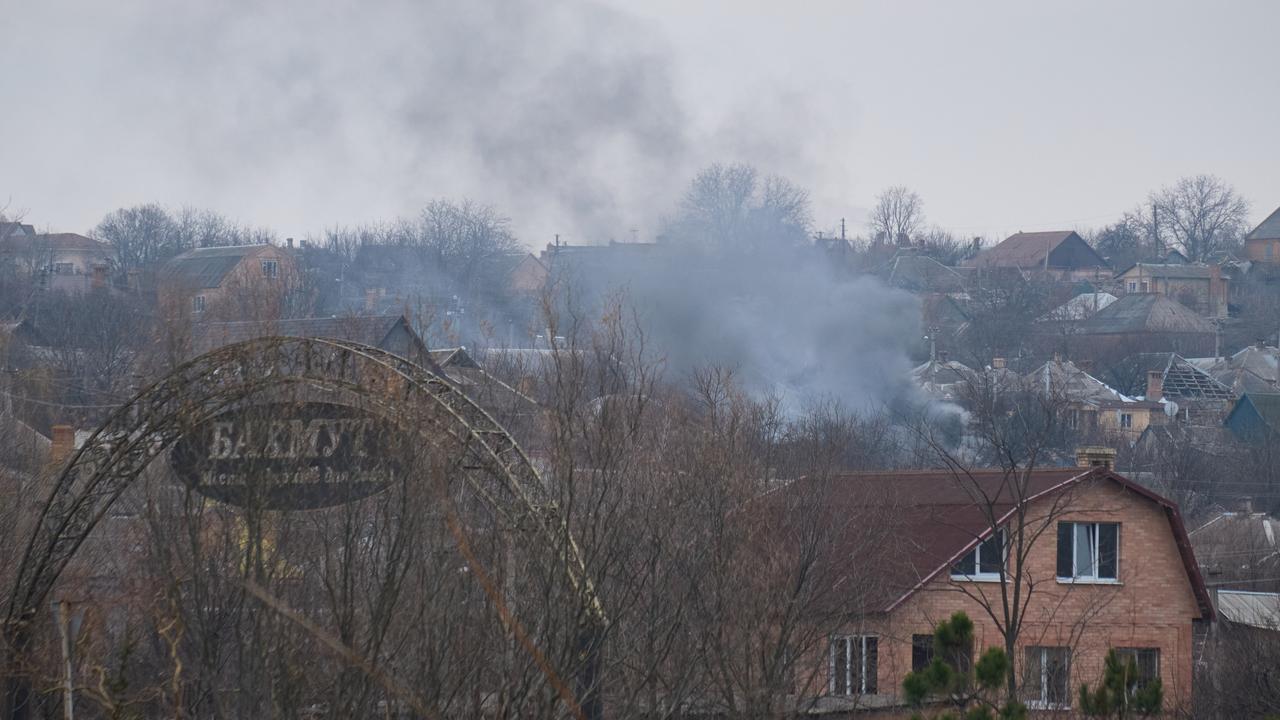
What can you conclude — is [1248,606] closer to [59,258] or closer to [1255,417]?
[1255,417]

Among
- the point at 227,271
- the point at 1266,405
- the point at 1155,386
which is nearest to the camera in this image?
the point at 1266,405

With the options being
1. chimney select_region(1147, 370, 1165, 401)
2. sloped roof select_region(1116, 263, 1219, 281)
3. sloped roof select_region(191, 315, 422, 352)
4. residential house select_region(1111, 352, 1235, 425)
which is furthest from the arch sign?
sloped roof select_region(1116, 263, 1219, 281)

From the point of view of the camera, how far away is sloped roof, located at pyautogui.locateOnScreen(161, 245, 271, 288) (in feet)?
175

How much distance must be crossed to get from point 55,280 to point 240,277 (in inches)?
625

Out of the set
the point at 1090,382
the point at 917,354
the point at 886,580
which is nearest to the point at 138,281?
the point at 917,354

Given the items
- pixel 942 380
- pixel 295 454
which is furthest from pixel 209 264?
pixel 295 454

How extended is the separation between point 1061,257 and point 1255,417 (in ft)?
138

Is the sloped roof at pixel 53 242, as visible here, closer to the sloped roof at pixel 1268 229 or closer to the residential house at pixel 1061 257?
A: the residential house at pixel 1061 257

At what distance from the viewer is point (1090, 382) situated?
54.0m

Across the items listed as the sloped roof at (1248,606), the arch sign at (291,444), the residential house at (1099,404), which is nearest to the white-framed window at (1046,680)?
the arch sign at (291,444)

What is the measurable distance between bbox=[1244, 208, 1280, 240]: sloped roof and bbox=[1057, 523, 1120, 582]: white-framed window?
3039 inches

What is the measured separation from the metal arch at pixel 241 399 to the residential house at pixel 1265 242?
88092mm

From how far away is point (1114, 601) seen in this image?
63.6 feet

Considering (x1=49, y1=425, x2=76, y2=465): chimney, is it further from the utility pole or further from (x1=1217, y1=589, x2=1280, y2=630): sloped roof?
the utility pole
